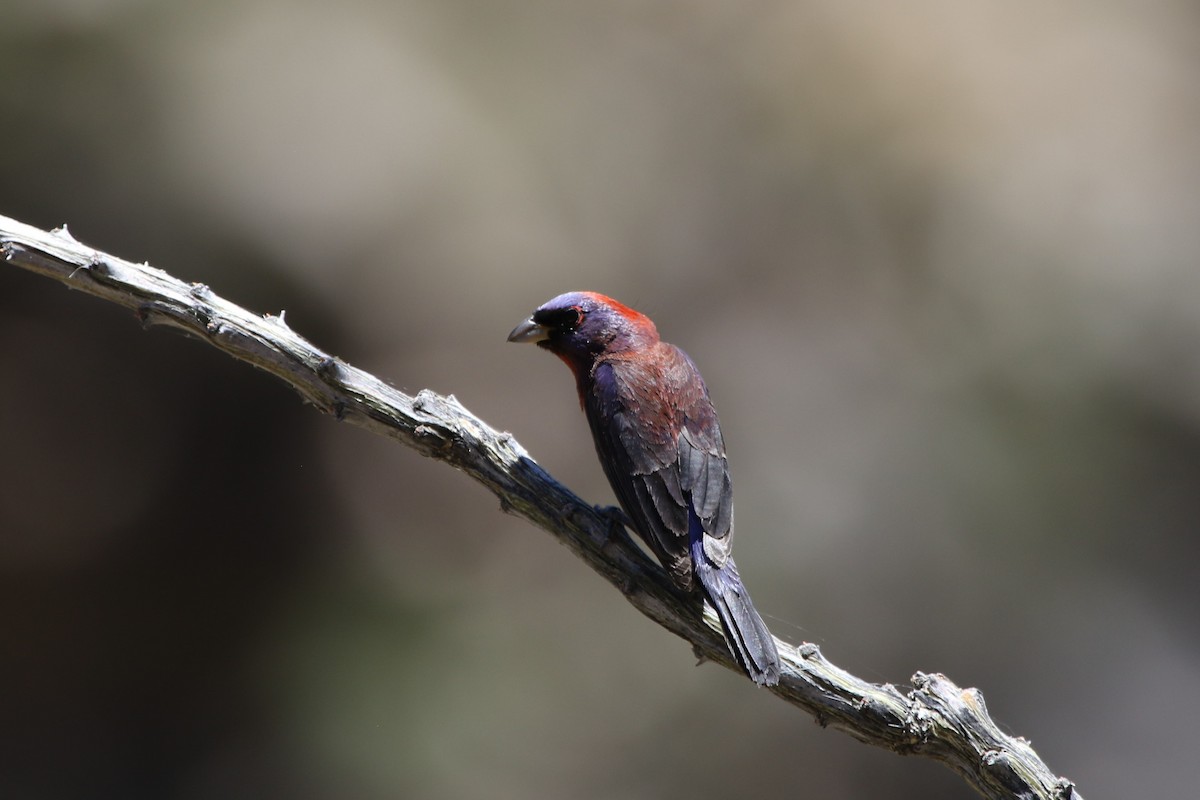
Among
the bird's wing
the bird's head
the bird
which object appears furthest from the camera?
the bird's head

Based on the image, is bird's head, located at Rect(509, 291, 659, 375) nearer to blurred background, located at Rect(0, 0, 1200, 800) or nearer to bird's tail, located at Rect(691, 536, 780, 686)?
bird's tail, located at Rect(691, 536, 780, 686)

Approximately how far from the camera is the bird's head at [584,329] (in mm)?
3939

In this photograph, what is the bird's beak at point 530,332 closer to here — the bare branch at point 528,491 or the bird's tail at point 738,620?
the bare branch at point 528,491

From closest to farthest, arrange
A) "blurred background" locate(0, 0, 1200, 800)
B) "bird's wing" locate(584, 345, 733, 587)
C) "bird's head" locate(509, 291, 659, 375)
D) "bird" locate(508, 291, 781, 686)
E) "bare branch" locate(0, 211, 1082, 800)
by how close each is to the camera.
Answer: "bare branch" locate(0, 211, 1082, 800)
"bird" locate(508, 291, 781, 686)
"bird's wing" locate(584, 345, 733, 587)
"bird's head" locate(509, 291, 659, 375)
"blurred background" locate(0, 0, 1200, 800)

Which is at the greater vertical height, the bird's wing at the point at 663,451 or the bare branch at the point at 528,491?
the bird's wing at the point at 663,451

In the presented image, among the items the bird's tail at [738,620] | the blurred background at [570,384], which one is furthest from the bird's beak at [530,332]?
the blurred background at [570,384]

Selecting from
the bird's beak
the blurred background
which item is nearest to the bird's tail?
the bird's beak

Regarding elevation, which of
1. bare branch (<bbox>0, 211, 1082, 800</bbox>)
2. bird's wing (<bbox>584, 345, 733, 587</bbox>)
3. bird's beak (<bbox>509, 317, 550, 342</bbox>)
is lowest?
bare branch (<bbox>0, 211, 1082, 800</bbox>)

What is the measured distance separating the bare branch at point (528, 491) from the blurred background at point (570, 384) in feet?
11.1

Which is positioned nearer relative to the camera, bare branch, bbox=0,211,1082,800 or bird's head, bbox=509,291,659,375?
bare branch, bbox=0,211,1082,800

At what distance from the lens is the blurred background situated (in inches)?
245

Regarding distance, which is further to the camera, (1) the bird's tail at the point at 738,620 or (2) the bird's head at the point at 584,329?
(2) the bird's head at the point at 584,329

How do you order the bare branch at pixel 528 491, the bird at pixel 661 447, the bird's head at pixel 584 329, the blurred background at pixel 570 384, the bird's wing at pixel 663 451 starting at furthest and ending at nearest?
1. the blurred background at pixel 570 384
2. the bird's head at pixel 584 329
3. the bird's wing at pixel 663 451
4. the bird at pixel 661 447
5. the bare branch at pixel 528 491

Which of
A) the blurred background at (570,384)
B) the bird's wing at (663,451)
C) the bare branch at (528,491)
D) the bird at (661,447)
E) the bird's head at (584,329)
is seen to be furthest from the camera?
the blurred background at (570,384)
